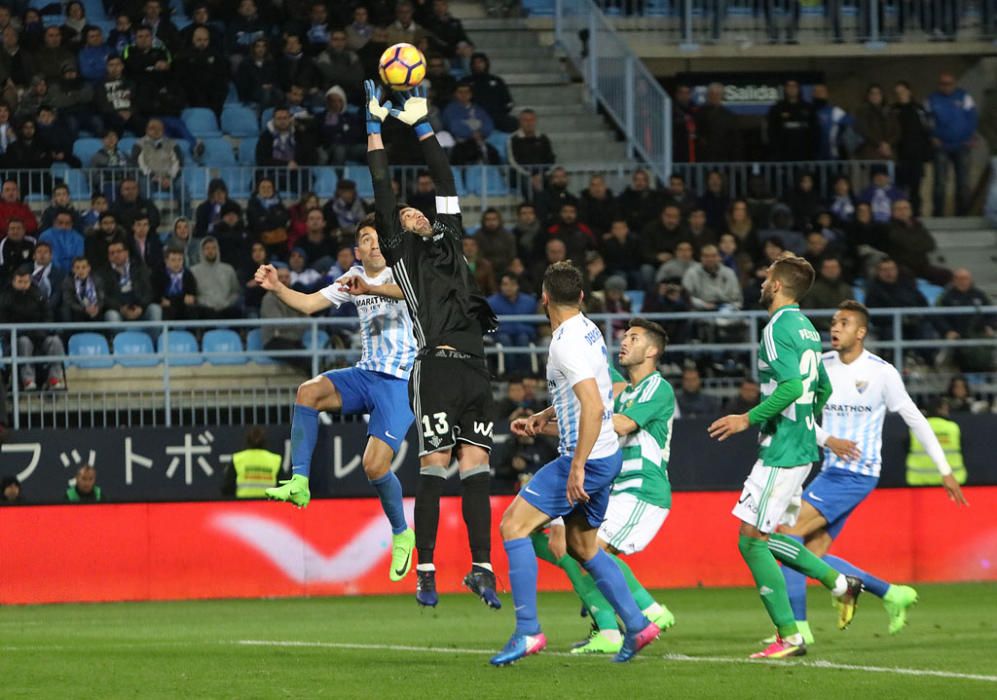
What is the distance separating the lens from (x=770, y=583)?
10.4 m

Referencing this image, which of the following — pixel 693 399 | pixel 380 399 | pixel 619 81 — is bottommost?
pixel 693 399

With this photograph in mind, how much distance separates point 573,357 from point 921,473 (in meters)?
10.4

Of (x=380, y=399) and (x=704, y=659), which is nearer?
(x=704, y=659)

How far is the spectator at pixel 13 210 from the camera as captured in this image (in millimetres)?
19797

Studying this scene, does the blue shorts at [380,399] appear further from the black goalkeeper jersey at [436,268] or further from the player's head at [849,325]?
the player's head at [849,325]

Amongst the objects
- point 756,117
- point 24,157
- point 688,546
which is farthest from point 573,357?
point 756,117

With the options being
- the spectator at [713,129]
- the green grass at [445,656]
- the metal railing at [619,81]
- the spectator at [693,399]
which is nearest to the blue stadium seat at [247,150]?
the metal railing at [619,81]

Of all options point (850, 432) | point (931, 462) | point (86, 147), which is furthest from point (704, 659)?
point (86, 147)

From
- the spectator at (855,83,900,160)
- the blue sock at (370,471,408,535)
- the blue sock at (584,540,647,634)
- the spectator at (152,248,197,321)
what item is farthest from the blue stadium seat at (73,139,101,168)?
the blue sock at (584,540,647,634)

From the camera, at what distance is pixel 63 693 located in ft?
29.1

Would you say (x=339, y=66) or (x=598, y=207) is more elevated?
(x=339, y=66)

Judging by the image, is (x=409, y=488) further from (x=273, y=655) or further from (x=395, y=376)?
(x=273, y=655)

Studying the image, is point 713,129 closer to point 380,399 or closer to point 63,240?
point 63,240

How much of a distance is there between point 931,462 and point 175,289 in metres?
8.04
